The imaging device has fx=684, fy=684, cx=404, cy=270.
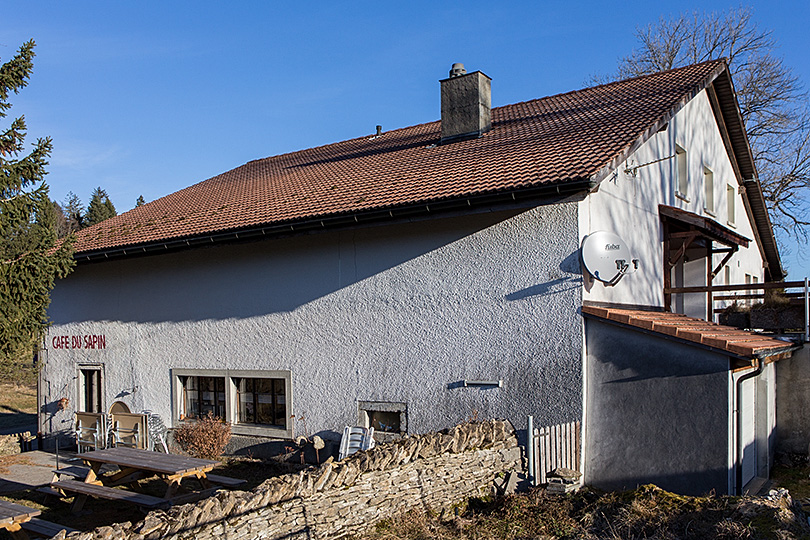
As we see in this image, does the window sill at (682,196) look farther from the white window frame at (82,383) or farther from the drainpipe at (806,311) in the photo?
the white window frame at (82,383)

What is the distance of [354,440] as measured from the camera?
1069 centimetres

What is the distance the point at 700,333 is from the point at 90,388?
12.5 m

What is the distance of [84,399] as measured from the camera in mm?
14984

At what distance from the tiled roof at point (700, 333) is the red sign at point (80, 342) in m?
10.4

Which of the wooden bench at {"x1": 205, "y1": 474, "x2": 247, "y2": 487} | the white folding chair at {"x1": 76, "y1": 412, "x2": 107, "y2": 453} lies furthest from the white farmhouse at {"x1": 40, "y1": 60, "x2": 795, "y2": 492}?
the wooden bench at {"x1": 205, "y1": 474, "x2": 247, "y2": 487}

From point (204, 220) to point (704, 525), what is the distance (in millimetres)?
9978

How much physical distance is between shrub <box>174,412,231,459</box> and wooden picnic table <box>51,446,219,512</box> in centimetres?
207

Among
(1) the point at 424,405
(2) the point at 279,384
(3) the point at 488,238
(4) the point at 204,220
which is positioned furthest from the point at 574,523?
(4) the point at 204,220

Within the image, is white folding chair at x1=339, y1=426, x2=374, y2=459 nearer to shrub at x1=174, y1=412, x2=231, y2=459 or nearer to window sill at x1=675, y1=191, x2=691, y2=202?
shrub at x1=174, y1=412, x2=231, y2=459

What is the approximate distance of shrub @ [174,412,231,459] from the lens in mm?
12008

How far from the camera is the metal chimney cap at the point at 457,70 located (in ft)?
44.5

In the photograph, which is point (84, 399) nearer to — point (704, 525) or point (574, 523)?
point (574, 523)

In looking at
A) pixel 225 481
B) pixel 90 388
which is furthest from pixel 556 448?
pixel 90 388

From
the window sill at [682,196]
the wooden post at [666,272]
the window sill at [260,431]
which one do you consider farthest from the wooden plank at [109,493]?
the window sill at [682,196]
